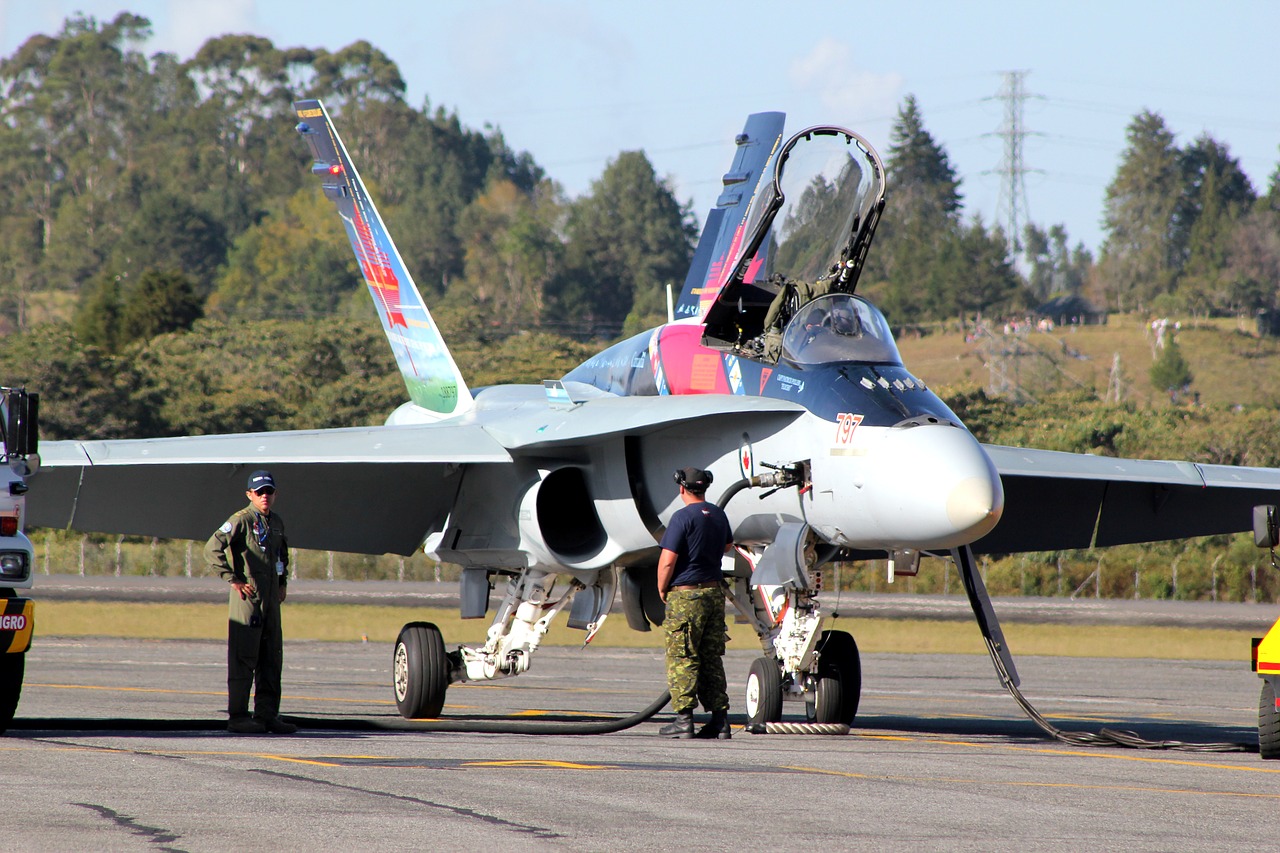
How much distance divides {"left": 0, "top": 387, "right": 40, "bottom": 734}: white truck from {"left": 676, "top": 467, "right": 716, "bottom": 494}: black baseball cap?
4207 millimetres

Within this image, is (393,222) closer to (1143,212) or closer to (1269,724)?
(1143,212)

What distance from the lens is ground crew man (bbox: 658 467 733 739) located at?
36.9 feet

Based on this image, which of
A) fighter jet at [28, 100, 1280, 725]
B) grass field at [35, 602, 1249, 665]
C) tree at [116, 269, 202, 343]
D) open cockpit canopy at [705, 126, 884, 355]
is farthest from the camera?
tree at [116, 269, 202, 343]

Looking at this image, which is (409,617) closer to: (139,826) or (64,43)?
(139,826)

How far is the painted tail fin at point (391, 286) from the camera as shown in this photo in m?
16.7

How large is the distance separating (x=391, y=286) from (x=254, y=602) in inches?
251

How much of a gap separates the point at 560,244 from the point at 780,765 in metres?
122

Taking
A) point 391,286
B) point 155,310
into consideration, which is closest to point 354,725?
point 391,286

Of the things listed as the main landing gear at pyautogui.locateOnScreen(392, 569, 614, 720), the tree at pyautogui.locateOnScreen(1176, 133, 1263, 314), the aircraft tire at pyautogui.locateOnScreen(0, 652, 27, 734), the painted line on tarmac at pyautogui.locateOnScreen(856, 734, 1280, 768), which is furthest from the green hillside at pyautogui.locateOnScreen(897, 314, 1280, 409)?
the aircraft tire at pyautogui.locateOnScreen(0, 652, 27, 734)

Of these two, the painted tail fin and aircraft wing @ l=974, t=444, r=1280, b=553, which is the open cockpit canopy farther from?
the painted tail fin

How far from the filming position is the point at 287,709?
14656 mm

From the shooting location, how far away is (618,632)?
99.5 ft

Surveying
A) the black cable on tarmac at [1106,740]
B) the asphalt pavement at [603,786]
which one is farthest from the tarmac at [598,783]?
the black cable on tarmac at [1106,740]

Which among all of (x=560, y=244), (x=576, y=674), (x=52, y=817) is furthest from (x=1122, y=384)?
(x=52, y=817)
